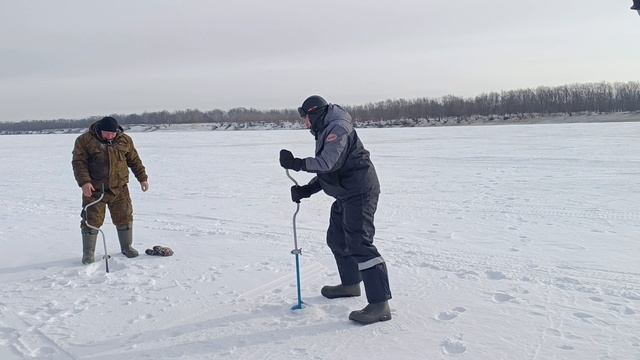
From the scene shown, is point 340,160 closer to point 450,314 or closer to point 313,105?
point 313,105

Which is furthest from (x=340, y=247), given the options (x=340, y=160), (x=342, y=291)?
(x=340, y=160)

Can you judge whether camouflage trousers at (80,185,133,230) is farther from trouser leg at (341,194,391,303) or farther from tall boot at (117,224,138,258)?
trouser leg at (341,194,391,303)

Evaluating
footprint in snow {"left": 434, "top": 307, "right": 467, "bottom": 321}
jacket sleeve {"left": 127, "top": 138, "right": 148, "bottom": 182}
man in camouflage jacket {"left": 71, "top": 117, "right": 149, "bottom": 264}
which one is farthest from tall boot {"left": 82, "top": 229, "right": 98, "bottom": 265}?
footprint in snow {"left": 434, "top": 307, "right": 467, "bottom": 321}

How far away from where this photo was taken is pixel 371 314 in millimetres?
4117

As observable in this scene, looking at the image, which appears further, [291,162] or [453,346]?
[291,162]

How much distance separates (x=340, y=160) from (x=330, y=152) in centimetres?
13

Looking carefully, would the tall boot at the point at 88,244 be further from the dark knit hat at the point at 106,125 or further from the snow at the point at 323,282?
the dark knit hat at the point at 106,125

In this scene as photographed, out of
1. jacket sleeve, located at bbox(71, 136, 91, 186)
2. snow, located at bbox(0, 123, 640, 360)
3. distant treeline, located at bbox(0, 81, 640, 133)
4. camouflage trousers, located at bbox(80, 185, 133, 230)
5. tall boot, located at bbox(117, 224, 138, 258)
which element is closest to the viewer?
snow, located at bbox(0, 123, 640, 360)

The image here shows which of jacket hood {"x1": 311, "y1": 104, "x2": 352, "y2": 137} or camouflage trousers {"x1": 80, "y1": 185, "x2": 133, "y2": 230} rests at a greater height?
jacket hood {"x1": 311, "y1": 104, "x2": 352, "y2": 137}

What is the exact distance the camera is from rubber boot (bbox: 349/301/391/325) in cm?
411

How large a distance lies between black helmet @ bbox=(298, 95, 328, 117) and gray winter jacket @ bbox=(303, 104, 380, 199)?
79mm

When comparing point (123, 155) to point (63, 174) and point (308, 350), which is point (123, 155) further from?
point (63, 174)

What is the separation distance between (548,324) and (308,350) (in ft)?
6.20

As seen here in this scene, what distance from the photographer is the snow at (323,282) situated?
384 centimetres
